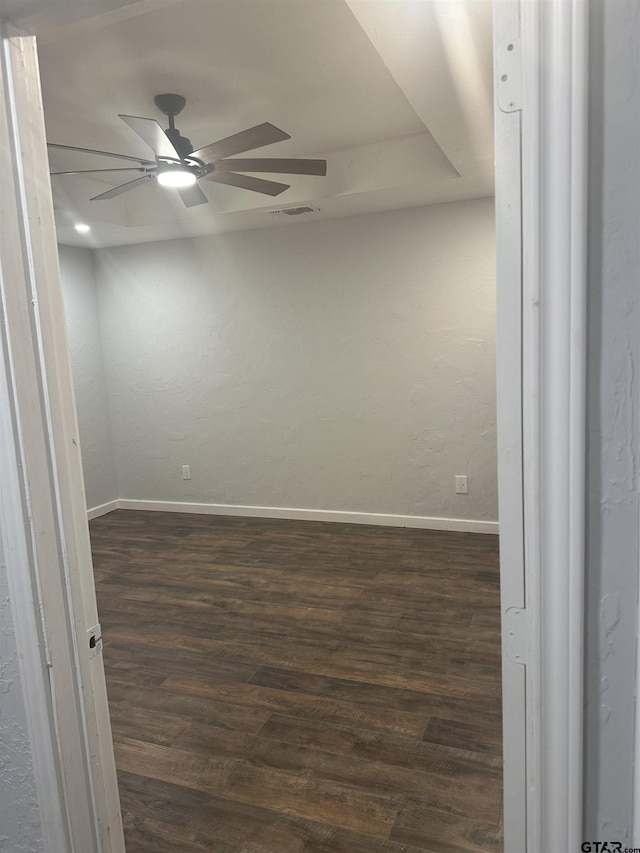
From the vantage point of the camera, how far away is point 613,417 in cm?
72

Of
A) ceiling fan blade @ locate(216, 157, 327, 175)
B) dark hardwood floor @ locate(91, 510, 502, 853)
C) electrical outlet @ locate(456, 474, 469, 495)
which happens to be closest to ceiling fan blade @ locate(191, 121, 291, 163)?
ceiling fan blade @ locate(216, 157, 327, 175)

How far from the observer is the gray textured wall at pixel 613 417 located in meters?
0.67

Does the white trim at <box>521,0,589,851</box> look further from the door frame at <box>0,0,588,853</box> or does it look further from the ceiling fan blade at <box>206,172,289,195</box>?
the ceiling fan blade at <box>206,172,289,195</box>

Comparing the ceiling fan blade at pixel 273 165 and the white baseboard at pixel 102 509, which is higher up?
the ceiling fan blade at pixel 273 165

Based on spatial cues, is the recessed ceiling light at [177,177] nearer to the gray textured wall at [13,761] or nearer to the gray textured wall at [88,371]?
the gray textured wall at [13,761]

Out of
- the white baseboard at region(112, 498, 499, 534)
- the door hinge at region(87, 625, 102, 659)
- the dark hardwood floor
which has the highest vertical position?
the door hinge at region(87, 625, 102, 659)

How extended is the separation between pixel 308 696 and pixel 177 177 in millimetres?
2321

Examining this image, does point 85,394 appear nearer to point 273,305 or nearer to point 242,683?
point 273,305

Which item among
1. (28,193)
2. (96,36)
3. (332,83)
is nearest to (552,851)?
(28,193)

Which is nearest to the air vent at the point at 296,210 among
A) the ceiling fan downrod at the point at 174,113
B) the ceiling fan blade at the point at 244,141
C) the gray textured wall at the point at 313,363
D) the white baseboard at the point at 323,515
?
the gray textured wall at the point at 313,363

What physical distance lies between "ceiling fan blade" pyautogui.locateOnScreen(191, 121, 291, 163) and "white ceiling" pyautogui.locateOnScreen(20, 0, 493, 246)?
0.31 metres

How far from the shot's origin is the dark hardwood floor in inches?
70.7

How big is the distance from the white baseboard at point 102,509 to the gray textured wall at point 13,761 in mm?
4038

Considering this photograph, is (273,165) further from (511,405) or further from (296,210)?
(511,405)
